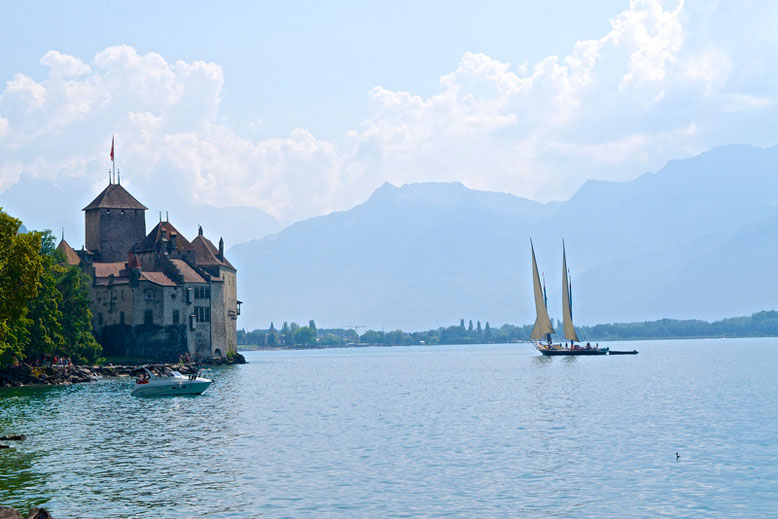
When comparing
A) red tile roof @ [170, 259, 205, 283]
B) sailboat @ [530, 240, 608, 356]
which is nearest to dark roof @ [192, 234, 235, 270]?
red tile roof @ [170, 259, 205, 283]

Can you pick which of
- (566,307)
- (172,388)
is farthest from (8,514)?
(566,307)

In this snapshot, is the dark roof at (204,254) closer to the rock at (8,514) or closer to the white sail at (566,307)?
the white sail at (566,307)

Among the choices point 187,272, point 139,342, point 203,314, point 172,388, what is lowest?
point 172,388

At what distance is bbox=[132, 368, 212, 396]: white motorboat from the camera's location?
77062 mm

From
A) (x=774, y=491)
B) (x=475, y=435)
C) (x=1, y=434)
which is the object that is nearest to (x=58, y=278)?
(x=1, y=434)

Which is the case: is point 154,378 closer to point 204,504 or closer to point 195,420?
point 195,420

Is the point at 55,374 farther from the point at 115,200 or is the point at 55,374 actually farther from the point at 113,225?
the point at 115,200

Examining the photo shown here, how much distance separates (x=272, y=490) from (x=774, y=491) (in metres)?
17.0

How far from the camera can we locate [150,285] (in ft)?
418

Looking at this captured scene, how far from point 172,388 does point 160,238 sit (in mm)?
62408

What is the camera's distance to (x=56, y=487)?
33.6 m

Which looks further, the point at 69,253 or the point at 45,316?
the point at 69,253

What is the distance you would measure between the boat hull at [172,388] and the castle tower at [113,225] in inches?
2616

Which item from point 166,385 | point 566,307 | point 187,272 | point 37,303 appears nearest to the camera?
point 166,385
